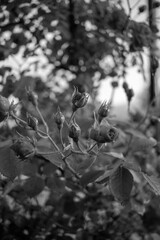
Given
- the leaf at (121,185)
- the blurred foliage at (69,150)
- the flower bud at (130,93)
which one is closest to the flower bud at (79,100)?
the blurred foliage at (69,150)

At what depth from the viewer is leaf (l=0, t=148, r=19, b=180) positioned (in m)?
0.75

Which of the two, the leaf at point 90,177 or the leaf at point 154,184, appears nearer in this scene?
the leaf at point 154,184

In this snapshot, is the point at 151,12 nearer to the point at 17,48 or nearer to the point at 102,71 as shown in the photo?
the point at 102,71

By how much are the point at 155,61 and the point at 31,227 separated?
680mm

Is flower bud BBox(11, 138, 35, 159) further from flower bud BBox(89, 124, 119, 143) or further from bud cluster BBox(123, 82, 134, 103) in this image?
bud cluster BBox(123, 82, 134, 103)

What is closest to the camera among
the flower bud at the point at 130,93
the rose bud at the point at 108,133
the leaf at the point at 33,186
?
the rose bud at the point at 108,133

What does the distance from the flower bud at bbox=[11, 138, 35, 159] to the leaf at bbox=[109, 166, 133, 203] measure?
18 cm

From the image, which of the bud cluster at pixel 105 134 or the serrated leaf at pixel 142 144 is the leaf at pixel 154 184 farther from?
the serrated leaf at pixel 142 144

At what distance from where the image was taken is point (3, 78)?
1.25m

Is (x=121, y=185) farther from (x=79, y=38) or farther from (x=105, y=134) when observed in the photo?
(x=79, y=38)

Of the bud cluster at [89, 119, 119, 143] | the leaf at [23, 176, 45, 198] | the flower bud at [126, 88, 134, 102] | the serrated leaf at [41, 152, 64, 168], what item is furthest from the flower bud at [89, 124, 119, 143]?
the flower bud at [126, 88, 134, 102]

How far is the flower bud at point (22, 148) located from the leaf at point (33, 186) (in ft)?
0.91

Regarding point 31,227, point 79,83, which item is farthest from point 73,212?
point 79,83

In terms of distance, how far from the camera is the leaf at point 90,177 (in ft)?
2.66
